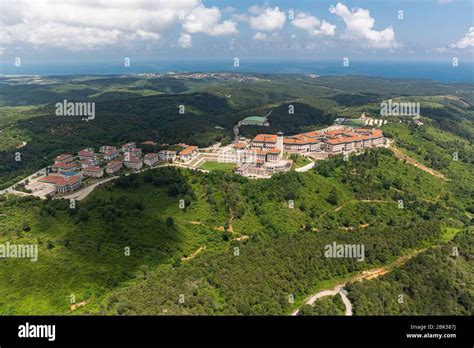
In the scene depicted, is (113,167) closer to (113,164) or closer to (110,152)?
(113,164)

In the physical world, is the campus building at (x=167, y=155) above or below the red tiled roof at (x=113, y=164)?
above

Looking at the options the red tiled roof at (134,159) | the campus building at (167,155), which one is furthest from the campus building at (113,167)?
the campus building at (167,155)

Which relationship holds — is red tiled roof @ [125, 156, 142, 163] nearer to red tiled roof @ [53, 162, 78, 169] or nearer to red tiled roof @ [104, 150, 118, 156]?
red tiled roof @ [104, 150, 118, 156]


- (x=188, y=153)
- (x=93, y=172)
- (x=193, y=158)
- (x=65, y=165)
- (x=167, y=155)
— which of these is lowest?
(x=93, y=172)

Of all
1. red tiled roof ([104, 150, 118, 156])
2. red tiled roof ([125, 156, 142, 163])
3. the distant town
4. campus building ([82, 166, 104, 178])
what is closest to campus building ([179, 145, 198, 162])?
the distant town

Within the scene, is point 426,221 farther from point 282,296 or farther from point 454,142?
point 454,142

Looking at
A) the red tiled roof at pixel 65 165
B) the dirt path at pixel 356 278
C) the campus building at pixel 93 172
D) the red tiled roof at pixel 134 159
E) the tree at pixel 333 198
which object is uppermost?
the red tiled roof at pixel 134 159

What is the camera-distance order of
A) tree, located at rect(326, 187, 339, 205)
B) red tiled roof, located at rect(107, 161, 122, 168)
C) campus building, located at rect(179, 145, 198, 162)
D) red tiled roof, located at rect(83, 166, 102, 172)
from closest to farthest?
tree, located at rect(326, 187, 339, 205)
red tiled roof, located at rect(83, 166, 102, 172)
red tiled roof, located at rect(107, 161, 122, 168)
campus building, located at rect(179, 145, 198, 162)

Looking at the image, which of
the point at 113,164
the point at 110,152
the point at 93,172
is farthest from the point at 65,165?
the point at 110,152

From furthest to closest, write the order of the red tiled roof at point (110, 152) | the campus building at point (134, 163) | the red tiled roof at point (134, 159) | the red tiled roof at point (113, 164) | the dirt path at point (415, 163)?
the dirt path at point (415, 163)
the red tiled roof at point (110, 152)
the red tiled roof at point (134, 159)
the campus building at point (134, 163)
the red tiled roof at point (113, 164)

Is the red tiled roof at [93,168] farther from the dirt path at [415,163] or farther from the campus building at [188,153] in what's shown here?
the dirt path at [415,163]
